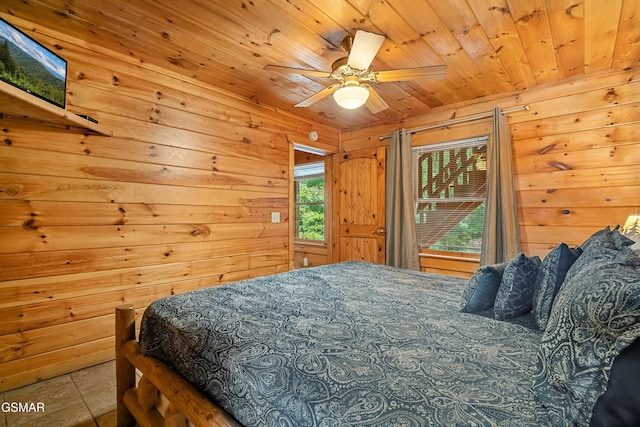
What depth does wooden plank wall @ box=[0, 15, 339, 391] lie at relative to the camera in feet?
6.46

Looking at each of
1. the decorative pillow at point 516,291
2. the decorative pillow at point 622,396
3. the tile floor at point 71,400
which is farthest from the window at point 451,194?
Result: the tile floor at point 71,400

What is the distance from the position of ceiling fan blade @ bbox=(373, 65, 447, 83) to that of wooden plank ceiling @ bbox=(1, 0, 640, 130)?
0.29 m

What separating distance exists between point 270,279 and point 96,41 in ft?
7.19

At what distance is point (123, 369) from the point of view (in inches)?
61.6

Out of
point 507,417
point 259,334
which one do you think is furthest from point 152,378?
point 507,417

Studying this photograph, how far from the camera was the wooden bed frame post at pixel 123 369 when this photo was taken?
5.10 ft

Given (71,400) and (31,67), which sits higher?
(31,67)

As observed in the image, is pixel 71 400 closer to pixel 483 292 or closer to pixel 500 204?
pixel 483 292

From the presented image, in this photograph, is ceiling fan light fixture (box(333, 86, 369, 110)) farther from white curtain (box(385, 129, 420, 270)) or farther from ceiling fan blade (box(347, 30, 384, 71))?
white curtain (box(385, 129, 420, 270))

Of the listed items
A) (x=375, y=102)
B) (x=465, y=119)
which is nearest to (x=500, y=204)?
(x=465, y=119)

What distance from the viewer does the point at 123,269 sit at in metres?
2.38

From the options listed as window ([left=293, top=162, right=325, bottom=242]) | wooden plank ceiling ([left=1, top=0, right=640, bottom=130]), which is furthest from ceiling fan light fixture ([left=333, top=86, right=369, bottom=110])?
window ([left=293, top=162, right=325, bottom=242])

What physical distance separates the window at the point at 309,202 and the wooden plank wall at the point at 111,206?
6.61 ft

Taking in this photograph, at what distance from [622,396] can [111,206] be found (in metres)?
2.87
